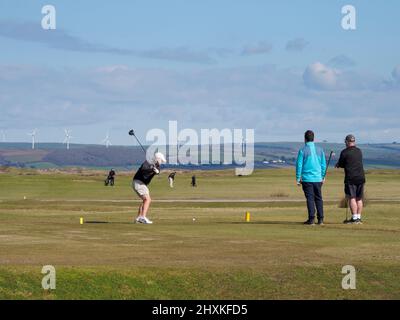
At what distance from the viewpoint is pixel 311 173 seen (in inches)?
1127

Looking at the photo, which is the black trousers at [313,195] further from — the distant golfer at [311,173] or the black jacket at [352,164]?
the black jacket at [352,164]

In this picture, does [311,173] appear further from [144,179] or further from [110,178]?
[110,178]

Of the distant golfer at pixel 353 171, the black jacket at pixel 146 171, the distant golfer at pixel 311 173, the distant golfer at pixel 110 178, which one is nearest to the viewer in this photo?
the black jacket at pixel 146 171

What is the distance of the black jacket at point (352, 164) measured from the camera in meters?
28.7

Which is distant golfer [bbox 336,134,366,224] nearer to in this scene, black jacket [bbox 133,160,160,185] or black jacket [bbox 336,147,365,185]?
black jacket [bbox 336,147,365,185]

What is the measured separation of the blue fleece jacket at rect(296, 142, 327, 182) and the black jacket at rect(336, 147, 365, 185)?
63 cm

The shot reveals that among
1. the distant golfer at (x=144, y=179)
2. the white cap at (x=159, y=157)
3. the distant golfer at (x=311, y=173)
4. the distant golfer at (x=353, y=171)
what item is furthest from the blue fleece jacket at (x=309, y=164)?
the distant golfer at (x=144, y=179)

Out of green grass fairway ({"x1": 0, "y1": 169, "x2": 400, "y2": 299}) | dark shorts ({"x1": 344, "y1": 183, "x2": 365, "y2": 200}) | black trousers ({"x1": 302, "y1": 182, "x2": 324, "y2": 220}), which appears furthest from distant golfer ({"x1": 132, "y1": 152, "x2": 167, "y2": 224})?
dark shorts ({"x1": 344, "y1": 183, "x2": 365, "y2": 200})

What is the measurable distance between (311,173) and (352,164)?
1.21m

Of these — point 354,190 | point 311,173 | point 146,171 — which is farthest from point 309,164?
point 146,171

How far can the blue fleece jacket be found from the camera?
2853 cm

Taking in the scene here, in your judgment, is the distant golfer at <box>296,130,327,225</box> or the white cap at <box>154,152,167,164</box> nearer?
the white cap at <box>154,152,167,164</box>

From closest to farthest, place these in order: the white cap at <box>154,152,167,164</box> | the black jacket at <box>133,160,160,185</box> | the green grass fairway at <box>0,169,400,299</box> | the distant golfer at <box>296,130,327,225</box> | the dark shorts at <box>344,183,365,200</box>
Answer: the green grass fairway at <box>0,169,400,299</box> → the white cap at <box>154,152,167,164</box> → the black jacket at <box>133,160,160,185</box> → the distant golfer at <box>296,130,327,225</box> → the dark shorts at <box>344,183,365,200</box>
